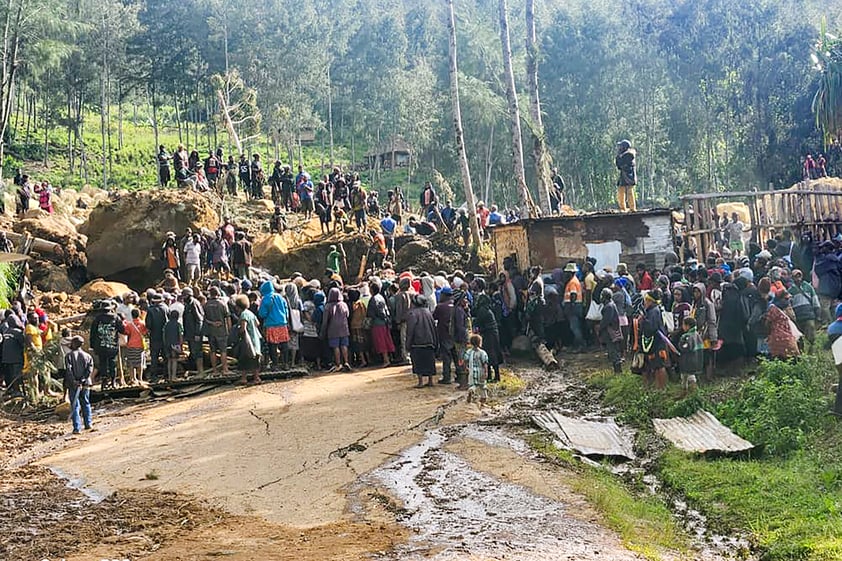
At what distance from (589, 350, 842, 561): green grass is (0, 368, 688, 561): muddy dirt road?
1.40 m

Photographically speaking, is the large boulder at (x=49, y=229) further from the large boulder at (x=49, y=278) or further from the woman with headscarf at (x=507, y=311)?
the woman with headscarf at (x=507, y=311)

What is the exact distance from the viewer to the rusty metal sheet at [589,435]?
11.4 meters

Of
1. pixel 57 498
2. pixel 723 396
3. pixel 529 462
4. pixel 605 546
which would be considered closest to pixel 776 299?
pixel 723 396

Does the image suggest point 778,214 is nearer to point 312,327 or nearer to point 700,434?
point 312,327

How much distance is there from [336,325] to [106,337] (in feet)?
13.0

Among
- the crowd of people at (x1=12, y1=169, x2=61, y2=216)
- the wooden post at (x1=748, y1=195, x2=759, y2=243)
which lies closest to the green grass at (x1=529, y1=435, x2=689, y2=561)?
the wooden post at (x1=748, y1=195, x2=759, y2=243)

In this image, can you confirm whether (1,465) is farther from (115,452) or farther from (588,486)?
(588,486)

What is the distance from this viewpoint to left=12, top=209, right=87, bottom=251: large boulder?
26.7m

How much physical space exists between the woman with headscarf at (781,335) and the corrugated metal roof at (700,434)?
5.16 ft

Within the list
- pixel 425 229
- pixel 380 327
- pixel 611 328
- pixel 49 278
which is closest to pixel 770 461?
pixel 611 328

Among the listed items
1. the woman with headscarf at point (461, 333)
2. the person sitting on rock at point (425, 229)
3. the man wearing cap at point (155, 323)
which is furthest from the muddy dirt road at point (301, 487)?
the person sitting on rock at point (425, 229)

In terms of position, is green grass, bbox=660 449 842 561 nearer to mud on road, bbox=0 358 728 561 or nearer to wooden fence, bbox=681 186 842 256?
mud on road, bbox=0 358 728 561

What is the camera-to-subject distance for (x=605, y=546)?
26.0ft

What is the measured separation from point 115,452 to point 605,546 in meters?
7.28
